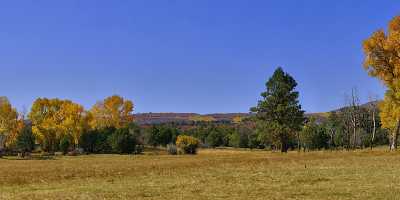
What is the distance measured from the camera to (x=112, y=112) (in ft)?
418

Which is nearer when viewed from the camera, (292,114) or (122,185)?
(122,185)

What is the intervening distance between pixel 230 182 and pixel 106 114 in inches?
4222

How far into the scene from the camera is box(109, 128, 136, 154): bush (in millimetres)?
101438

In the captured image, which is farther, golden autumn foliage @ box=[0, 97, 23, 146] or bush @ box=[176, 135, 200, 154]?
bush @ box=[176, 135, 200, 154]

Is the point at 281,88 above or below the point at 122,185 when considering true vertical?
above

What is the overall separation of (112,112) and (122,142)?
88.8 ft

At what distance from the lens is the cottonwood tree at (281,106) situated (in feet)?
235

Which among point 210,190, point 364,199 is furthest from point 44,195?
point 364,199

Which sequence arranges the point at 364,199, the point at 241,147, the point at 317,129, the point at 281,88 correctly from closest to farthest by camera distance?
the point at 364,199, the point at 281,88, the point at 317,129, the point at 241,147

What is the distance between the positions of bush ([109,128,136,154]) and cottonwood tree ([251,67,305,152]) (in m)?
38.8

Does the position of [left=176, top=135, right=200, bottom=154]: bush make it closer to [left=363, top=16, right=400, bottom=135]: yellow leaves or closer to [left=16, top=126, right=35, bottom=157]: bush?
[left=16, top=126, right=35, bottom=157]: bush

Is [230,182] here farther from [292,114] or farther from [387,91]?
[292,114]

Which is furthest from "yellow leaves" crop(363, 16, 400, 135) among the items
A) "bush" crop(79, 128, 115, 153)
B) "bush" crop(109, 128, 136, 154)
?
"bush" crop(79, 128, 115, 153)

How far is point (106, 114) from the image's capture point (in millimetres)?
127938
